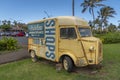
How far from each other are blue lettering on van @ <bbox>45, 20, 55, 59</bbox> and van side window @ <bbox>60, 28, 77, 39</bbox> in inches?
22.5

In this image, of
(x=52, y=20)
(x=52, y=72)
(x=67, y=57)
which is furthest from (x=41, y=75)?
(x=52, y=20)

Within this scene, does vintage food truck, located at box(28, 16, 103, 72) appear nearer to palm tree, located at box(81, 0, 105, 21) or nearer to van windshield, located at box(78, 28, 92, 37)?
van windshield, located at box(78, 28, 92, 37)

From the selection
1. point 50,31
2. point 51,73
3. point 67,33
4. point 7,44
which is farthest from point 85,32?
point 7,44

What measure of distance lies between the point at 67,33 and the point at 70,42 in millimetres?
517

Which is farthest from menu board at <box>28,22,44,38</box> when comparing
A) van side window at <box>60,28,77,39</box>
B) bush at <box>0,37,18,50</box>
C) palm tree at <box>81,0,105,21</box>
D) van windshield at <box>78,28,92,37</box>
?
palm tree at <box>81,0,105,21</box>

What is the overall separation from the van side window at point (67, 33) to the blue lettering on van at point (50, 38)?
57 cm

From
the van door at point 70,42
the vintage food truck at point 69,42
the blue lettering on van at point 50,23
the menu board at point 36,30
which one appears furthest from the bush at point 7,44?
the van door at point 70,42

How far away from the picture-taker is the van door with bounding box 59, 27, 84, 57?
9141 millimetres

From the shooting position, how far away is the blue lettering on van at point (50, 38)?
33.3ft

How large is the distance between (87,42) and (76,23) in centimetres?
117

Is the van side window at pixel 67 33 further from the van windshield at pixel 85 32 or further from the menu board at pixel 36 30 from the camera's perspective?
the menu board at pixel 36 30

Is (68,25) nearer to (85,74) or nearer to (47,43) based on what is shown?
(47,43)

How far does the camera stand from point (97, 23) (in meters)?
60.0

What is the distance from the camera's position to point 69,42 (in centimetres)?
941
